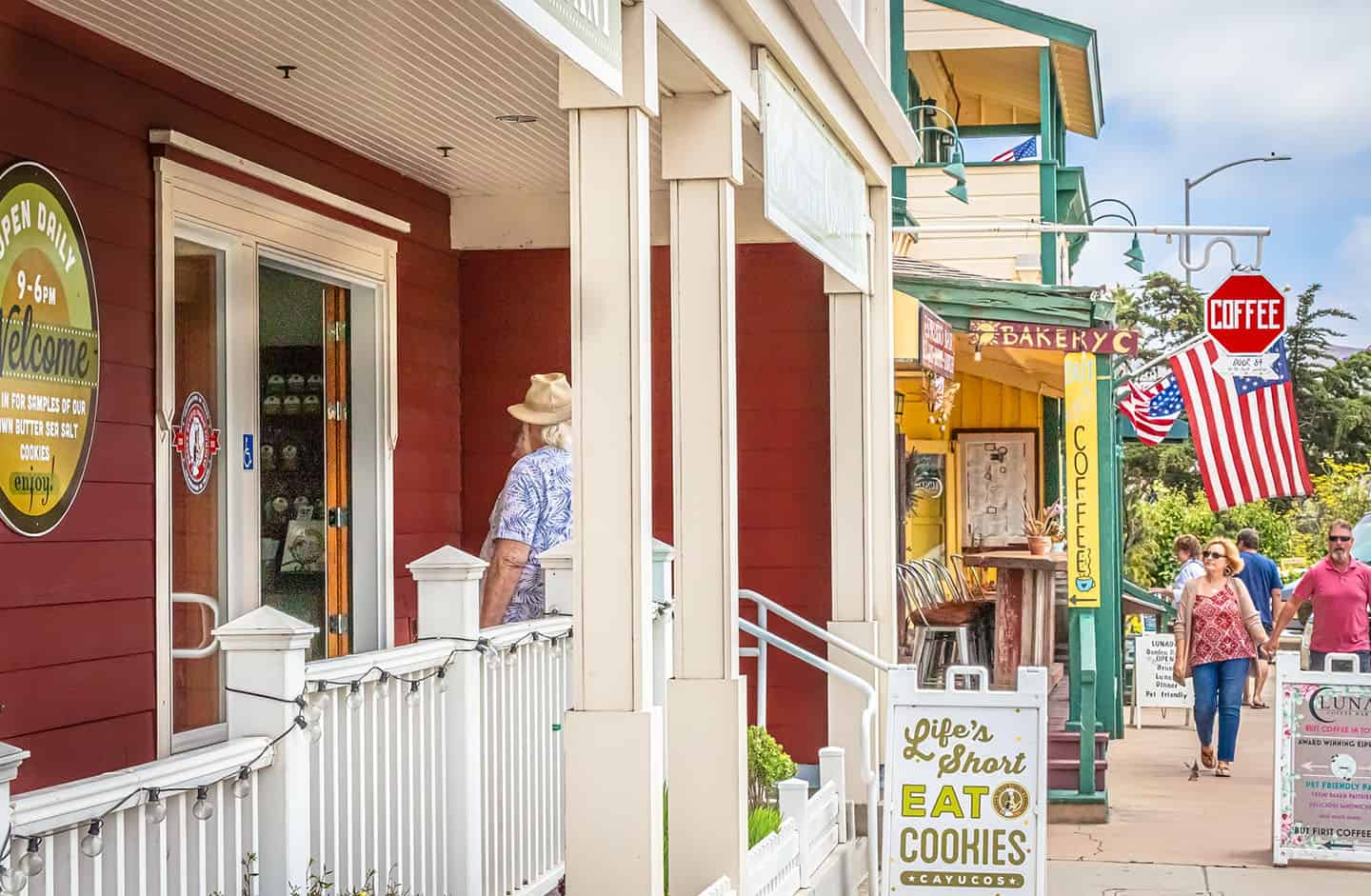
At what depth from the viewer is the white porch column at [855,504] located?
916cm

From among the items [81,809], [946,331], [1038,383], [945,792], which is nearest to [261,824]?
[81,809]

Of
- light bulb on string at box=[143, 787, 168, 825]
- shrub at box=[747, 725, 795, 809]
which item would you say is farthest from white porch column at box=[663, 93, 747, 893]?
light bulb on string at box=[143, 787, 168, 825]

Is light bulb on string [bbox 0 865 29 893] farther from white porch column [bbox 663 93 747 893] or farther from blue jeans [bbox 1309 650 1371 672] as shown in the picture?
blue jeans [bbox 1309 650 1371 672]

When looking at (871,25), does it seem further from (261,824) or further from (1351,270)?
(1351,270)

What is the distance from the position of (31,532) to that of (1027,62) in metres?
12.7

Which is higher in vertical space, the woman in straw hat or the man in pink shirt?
the woman in straw hat

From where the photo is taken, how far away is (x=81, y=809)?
11.2ft

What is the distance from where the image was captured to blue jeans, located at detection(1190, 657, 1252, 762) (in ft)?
38.7

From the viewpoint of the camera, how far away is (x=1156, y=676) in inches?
603

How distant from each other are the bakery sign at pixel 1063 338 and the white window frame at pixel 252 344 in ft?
13.5

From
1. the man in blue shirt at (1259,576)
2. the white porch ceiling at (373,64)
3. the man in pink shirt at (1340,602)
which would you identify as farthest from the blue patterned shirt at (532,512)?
the man in blue shirt at (1259,576)

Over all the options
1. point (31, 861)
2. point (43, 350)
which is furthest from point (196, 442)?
point (31, 861)

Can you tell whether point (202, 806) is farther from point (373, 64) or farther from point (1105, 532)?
point (1105, 532)

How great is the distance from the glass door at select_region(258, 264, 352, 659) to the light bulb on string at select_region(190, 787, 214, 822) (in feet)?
12.4
